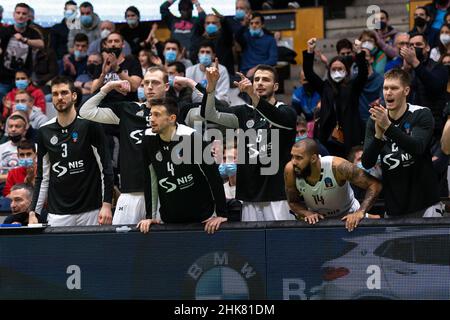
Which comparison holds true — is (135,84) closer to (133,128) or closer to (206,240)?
(133,128)

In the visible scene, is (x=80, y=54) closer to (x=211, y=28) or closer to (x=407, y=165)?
(x=211, y=28)

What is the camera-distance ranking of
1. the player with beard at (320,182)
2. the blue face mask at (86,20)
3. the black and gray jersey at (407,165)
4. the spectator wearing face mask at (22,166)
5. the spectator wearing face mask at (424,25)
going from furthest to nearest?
the blue face mask at (86,20) < the spectator wearing face mask at (424,25) < the spectator wearing face mask at (22,166) < the player with beard at (320,182) < the black and gray jersey at (407,165)

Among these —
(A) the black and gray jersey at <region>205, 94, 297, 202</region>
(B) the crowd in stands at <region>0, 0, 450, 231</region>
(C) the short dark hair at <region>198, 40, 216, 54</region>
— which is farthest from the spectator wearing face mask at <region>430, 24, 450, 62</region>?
(A) the black and gray jersey at <region>205, 94, 297, 202</region>

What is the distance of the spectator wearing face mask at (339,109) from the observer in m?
11.7

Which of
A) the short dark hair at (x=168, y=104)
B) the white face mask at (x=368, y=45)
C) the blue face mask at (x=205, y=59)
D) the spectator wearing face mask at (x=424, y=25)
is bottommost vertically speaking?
the short dark hair at (x=168, y=104)

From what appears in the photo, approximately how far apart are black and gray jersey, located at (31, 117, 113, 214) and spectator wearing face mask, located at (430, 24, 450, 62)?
5398 mm

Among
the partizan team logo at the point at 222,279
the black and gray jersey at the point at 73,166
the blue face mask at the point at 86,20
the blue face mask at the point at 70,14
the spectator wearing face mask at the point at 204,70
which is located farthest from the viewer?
the blue face mask at the point at 70,14

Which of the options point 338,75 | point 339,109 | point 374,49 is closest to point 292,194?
point 339,109

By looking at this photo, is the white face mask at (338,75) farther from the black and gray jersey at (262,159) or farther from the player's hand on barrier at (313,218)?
the player's hand on barrier at (313,218)

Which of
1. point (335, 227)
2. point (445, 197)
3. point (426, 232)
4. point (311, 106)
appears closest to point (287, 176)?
point (335, 227)

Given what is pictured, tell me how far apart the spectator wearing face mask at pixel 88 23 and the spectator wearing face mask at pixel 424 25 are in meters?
5.27

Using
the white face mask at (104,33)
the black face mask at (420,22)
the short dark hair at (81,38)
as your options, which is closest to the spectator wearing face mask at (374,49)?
the black face mask at (420,22)

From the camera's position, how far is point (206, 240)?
7945 mm

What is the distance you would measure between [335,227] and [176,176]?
1.62 m
